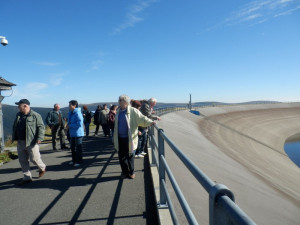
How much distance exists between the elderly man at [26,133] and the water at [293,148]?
1562 inches

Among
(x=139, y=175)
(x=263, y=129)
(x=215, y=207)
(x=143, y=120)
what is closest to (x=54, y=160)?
(x=139, y=175)

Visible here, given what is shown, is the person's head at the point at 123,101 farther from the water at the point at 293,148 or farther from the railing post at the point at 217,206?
the water at the point at 293,148

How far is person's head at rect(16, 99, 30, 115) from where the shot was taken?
496 centimetres

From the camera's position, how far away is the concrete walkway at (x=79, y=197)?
11.6 ft

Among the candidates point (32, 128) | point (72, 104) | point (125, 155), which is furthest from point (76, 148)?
point (125, 155)

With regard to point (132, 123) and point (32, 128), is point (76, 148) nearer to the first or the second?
point (32, 128)

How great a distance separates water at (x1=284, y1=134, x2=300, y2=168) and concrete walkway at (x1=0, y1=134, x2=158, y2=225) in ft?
126

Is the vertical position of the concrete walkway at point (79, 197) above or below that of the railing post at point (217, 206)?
below

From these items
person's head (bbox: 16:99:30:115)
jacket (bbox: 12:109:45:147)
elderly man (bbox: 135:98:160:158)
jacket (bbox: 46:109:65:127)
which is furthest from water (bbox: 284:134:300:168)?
person's head (bbox: 16:99:30:115)

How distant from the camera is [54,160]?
7355 mm

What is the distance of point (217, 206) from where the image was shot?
3.68 feet

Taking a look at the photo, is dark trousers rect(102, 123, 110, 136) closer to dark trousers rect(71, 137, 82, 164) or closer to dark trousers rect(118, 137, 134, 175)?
dark trousers rect(71, 137, 82, 164)

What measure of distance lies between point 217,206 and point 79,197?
3.75 m

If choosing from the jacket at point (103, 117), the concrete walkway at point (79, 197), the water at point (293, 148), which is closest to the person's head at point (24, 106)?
the concrete walkway at point (79, 197)
